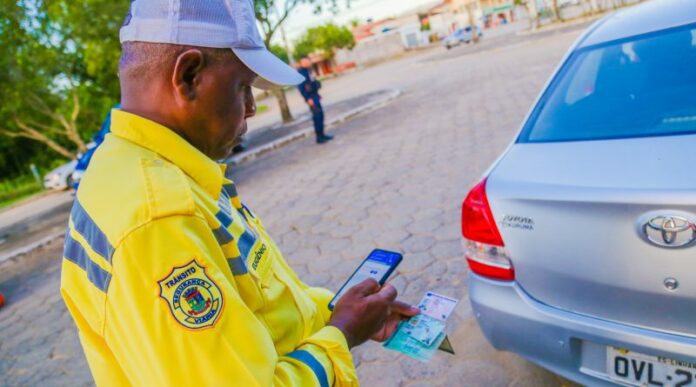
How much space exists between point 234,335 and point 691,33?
7.61 feet

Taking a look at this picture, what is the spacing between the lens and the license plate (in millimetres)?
1358

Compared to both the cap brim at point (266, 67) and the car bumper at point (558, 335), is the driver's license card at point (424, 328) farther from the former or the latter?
the cap brim at point (266, 67)

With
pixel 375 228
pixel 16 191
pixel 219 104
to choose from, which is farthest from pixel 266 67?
pixel 16 191

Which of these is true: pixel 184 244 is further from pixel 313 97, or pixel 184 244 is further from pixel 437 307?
pixel 313 97

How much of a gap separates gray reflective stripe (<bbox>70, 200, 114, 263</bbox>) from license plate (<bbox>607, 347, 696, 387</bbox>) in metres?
1.54

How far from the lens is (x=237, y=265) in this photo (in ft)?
2.97

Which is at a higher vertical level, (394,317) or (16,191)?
(394,317)

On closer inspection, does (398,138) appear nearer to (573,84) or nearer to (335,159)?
(335,159)

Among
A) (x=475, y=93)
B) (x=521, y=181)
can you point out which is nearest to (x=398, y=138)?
(x=475, y=93)

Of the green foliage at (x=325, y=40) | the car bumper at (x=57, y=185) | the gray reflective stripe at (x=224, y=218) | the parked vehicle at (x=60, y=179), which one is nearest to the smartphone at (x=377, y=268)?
the gray reflective stripe at (x=224, y=218)

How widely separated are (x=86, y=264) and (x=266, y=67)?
54 cm

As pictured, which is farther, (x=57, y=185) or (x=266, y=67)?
(x=57, y=185)

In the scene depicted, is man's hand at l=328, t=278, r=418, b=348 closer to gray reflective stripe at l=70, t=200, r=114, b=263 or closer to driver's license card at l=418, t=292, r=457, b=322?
driver's license card at l=418, t=292, r=457, b=322

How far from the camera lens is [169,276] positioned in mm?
734
